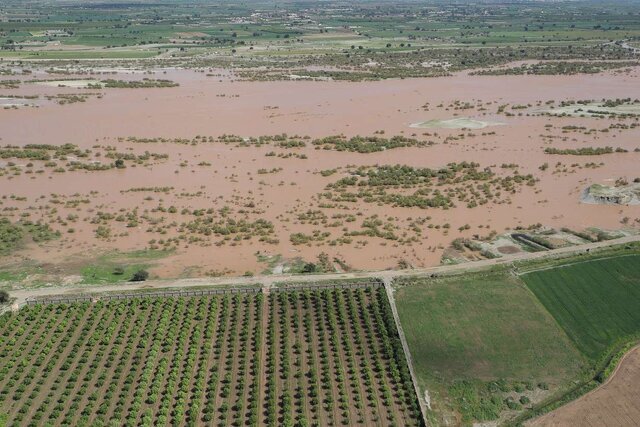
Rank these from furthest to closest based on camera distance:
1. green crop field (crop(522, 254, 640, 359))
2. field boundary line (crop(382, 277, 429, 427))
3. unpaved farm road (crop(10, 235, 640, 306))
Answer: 1. unpaved farm road (crop(10, 235, 640, 306))
2. green crop field (crop(522, 254, 640, 359))
3. field boundary line (crop(382, 277, 429, 427))

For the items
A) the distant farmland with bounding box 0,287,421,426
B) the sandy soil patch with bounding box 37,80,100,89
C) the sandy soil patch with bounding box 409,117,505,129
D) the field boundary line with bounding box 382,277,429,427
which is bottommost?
the distant farmland with bounding box 0,287,421,426

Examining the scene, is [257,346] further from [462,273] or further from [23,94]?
[23,94]

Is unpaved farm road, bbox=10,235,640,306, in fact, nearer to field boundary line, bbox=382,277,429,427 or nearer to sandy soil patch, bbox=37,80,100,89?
field boundary line, bbox=382,277,429,427

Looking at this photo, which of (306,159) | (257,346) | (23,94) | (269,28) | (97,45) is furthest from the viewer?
(269,28)

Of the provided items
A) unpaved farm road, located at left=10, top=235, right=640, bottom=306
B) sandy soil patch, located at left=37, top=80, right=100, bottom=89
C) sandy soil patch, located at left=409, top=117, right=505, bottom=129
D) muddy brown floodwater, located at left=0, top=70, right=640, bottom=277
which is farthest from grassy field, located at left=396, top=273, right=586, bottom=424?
sandy soil patch, located at left=37, top=80, right=100, bottom=89

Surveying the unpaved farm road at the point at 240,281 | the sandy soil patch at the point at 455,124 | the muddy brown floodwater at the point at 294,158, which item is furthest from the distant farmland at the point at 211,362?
the sandy soil patch at the point at 455,124

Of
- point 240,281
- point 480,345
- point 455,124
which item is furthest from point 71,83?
point 480,345

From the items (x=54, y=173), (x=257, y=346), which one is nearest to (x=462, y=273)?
(x=257, y=346)

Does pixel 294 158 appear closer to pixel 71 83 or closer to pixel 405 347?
pixel 405 347
